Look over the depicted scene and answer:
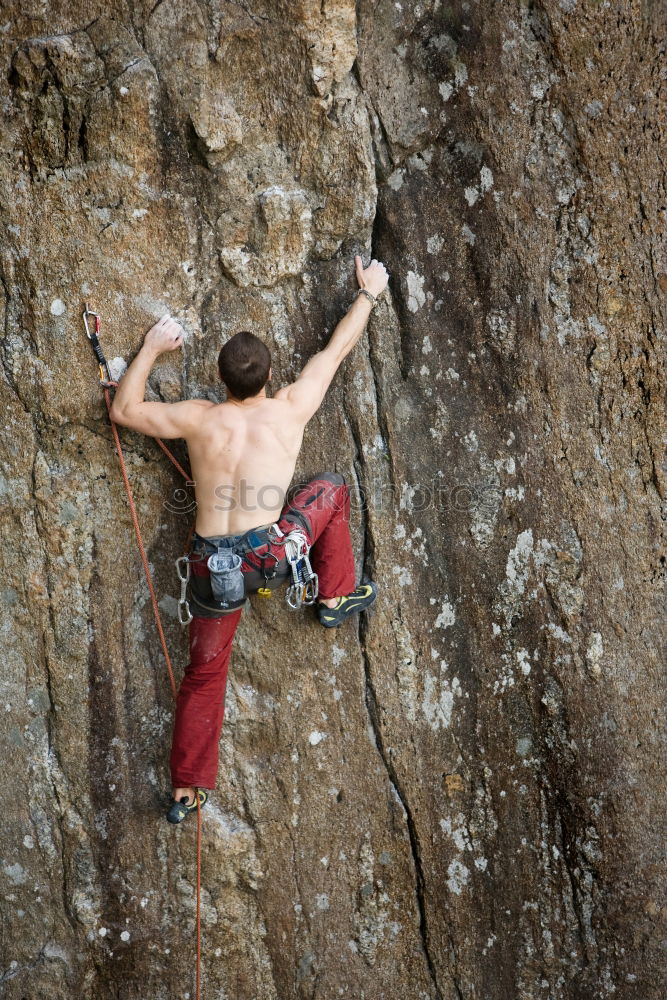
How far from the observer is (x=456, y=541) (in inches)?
189

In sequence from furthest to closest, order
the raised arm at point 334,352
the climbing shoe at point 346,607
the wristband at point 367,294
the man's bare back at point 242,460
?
the climbing shoe at point 346,607 < the wristband at point 367,294 < the raised arm at point 334,352 < the man's bare back at point 242,460

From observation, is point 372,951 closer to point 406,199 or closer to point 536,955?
point 536,955

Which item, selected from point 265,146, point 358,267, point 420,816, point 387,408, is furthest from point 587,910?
point 265,146

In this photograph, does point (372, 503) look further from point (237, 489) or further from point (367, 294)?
point (367, 294)

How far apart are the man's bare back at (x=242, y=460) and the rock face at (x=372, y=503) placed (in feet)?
1.44

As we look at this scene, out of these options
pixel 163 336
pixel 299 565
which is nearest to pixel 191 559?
pixel 299 565

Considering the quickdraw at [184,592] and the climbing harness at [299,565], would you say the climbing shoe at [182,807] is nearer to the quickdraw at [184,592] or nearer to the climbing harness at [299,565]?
the quickdraw at [184,592]

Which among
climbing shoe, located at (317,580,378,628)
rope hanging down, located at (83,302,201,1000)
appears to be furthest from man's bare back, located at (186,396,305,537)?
climbing shoe, located at (317,580,378,628)

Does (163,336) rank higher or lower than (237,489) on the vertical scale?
higher

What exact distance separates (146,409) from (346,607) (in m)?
1.56

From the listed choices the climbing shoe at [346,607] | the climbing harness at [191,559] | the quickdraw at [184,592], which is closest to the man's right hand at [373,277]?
the climbing harness at [191,559]

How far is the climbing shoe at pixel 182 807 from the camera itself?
4430 millimetres

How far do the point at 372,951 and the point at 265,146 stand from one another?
4.74 meters

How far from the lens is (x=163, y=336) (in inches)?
171
